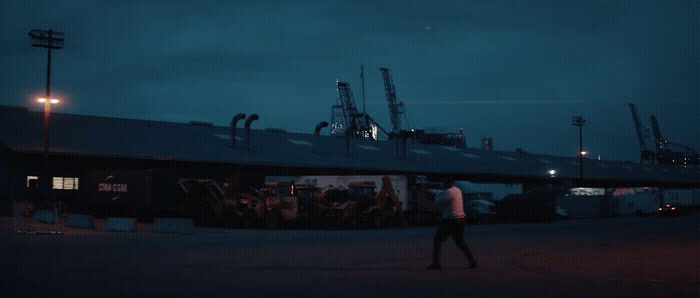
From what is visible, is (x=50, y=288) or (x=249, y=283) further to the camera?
(x=249, y=283)

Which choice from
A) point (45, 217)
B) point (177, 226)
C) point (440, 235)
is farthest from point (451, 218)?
point (45, 217)

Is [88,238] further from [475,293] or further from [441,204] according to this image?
[475,293]

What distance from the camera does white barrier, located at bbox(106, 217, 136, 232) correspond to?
27062mm

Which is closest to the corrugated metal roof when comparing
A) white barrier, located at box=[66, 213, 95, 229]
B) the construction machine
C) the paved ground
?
white barrier, located at box=[66, 213, 95, 229]

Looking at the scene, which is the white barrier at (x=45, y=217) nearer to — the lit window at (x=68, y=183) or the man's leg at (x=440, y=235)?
the lit window at (x=68, y=183)

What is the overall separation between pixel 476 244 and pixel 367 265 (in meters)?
7.76

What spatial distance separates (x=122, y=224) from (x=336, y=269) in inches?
620

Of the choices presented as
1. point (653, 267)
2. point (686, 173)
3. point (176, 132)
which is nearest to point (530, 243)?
point (653, 267)

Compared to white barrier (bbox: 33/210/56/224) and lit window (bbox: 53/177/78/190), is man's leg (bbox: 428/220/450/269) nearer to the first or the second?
white barrier (bbox: 33/210/56/224)

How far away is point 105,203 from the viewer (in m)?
37.4

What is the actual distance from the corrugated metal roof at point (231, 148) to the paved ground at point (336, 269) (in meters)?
21.9

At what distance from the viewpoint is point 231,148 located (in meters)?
49.6

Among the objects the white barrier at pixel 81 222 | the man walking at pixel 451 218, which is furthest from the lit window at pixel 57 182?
the man walking at pixel 451 218

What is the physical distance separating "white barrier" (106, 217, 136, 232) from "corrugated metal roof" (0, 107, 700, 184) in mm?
13529
